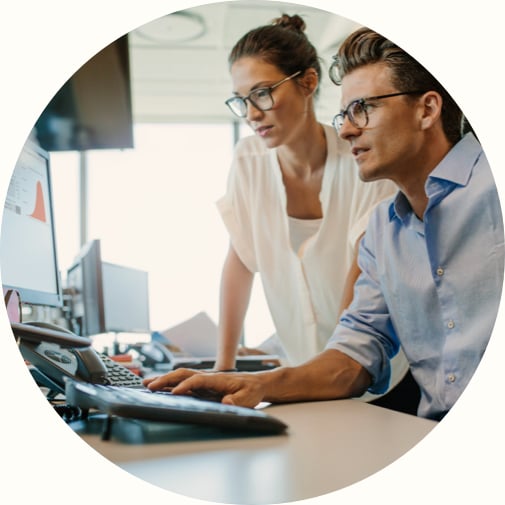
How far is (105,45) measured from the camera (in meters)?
1.19

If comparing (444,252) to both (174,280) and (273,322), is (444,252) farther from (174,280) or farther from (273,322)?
(174,280)

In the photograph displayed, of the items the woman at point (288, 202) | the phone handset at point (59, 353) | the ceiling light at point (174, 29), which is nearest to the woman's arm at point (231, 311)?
the woman at point (288, 202)

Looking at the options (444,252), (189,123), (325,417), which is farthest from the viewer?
(189,123)

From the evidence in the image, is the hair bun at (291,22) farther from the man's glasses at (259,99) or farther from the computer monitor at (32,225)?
the computer monitor at (32,225)

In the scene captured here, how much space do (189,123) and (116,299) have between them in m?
0.38

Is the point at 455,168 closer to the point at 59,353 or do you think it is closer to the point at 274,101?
the point at 274,101

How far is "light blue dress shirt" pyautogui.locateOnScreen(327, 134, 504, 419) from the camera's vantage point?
42.8 inches

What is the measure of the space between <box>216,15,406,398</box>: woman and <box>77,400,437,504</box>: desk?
24 centimetres

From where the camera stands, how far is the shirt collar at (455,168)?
3.61 ft

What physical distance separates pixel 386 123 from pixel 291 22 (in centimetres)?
27

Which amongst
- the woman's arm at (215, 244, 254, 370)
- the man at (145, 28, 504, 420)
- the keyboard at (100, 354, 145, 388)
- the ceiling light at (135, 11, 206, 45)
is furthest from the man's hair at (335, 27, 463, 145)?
the keyboard at (100, 354, 145, 388)

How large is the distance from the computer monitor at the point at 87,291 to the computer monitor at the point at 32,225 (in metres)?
0.05

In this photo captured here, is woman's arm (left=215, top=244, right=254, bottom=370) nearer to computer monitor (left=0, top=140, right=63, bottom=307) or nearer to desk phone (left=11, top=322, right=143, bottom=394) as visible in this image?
desk phone (left=11, top=322, right=143, bottom=394)

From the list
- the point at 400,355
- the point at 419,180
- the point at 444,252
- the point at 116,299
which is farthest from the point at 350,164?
the point at 116,299
